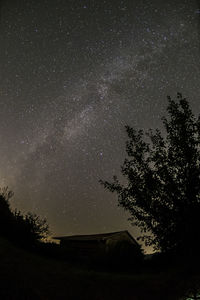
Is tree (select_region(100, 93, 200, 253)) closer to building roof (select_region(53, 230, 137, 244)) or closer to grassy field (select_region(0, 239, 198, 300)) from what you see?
grassy field (select_region(0, 239, 198, 300))

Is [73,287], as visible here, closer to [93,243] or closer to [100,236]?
[100,236]

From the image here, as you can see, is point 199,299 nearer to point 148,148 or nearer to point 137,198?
point 137,198

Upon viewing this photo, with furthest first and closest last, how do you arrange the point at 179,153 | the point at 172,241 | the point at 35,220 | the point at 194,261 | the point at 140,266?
the point at 35,220 → the point at 140,266 → the point at 179,153 → the point at 172,241 → the point at 194,261

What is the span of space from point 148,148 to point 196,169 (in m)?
3.19

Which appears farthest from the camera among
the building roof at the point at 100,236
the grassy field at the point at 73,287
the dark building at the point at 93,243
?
the building roof at the point at 100,236

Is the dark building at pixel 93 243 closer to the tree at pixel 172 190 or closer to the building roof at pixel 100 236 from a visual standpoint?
the building roof at pixel 100 236

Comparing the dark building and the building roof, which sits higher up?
the building roof

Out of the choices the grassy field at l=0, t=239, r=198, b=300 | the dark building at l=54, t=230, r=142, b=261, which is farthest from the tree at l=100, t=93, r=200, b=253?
the dark building at l=54, t=230, r=142, b=261

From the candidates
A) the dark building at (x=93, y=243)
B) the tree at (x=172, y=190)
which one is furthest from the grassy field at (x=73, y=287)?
the dark building at (x=93, y=243)

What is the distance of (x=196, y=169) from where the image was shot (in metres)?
8.84

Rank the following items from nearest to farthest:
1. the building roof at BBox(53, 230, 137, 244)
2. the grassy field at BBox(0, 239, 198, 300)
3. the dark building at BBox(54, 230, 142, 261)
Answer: the grassy field at BBox(0, 239, 198, 300) → the dark building at BBox(54, 230, 142, 261) → the building roof at BBox(53, 230, 137, 244)

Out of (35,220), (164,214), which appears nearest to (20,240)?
(35,220)

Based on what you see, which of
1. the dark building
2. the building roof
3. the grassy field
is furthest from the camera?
the building roof

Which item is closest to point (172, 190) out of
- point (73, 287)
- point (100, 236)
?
point (73, 287)
